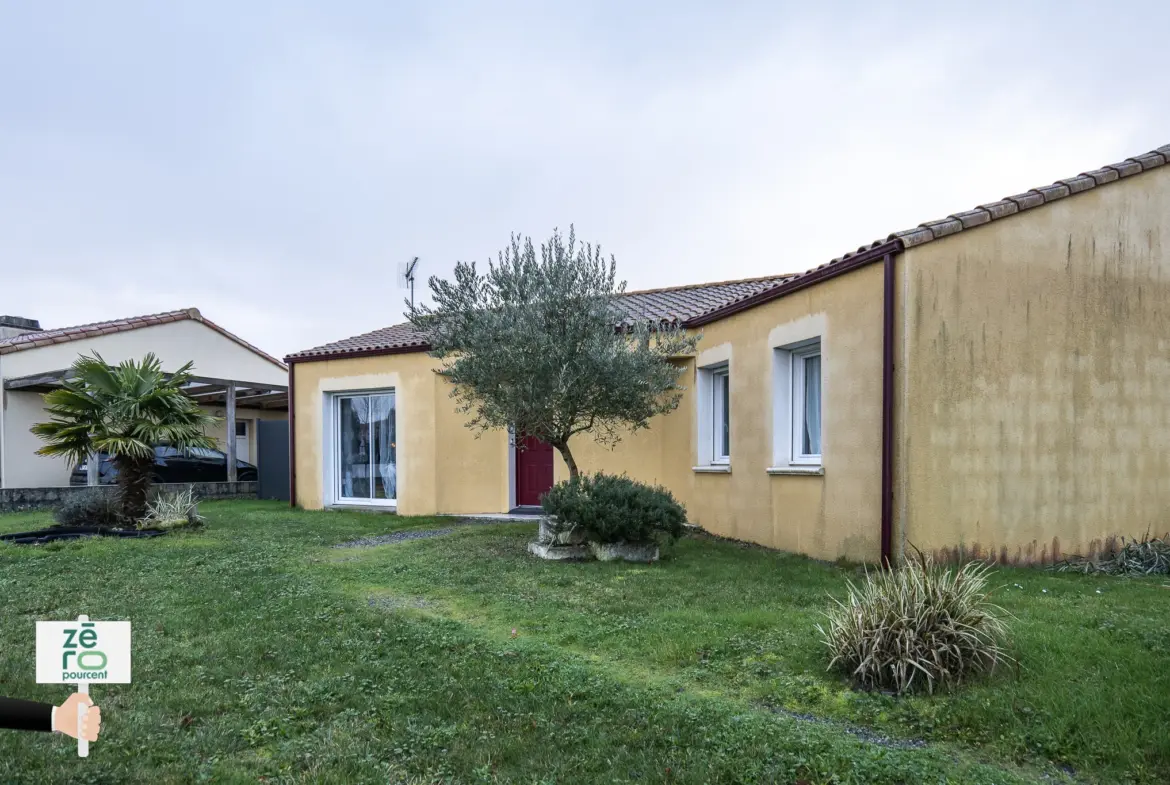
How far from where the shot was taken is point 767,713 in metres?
3.90

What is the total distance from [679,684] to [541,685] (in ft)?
2.57

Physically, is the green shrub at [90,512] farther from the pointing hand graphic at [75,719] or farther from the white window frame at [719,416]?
the pointing hand graphic at [75,719]

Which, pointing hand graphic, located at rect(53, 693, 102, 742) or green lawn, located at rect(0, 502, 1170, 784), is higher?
pointing hand graphic, located at rect(53, 693, 102, 742)

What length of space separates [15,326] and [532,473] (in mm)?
15214

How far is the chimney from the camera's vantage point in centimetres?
1883

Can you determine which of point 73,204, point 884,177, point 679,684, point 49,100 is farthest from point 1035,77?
point 73,204

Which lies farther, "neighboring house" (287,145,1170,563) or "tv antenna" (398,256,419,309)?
"tv antenna" (398,256,419,309)

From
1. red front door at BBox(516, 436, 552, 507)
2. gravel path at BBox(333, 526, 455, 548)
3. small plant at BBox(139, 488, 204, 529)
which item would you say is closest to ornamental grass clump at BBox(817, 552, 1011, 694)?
gravel path at BBox(333, 526, 455, 548)

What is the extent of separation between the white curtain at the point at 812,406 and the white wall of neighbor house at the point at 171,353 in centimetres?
1446

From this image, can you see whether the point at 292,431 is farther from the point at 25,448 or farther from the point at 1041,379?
the point at 1041,379

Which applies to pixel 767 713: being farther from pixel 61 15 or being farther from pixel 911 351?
pixel 61 15

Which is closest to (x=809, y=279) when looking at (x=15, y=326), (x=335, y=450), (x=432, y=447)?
(x=432, y=447)

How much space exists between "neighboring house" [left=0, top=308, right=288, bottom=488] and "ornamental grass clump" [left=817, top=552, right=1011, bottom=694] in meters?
13.6

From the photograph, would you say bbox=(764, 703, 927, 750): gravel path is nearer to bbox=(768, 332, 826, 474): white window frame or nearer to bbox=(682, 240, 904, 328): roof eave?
bbox=(682, 240, 904, 328): roof eave
